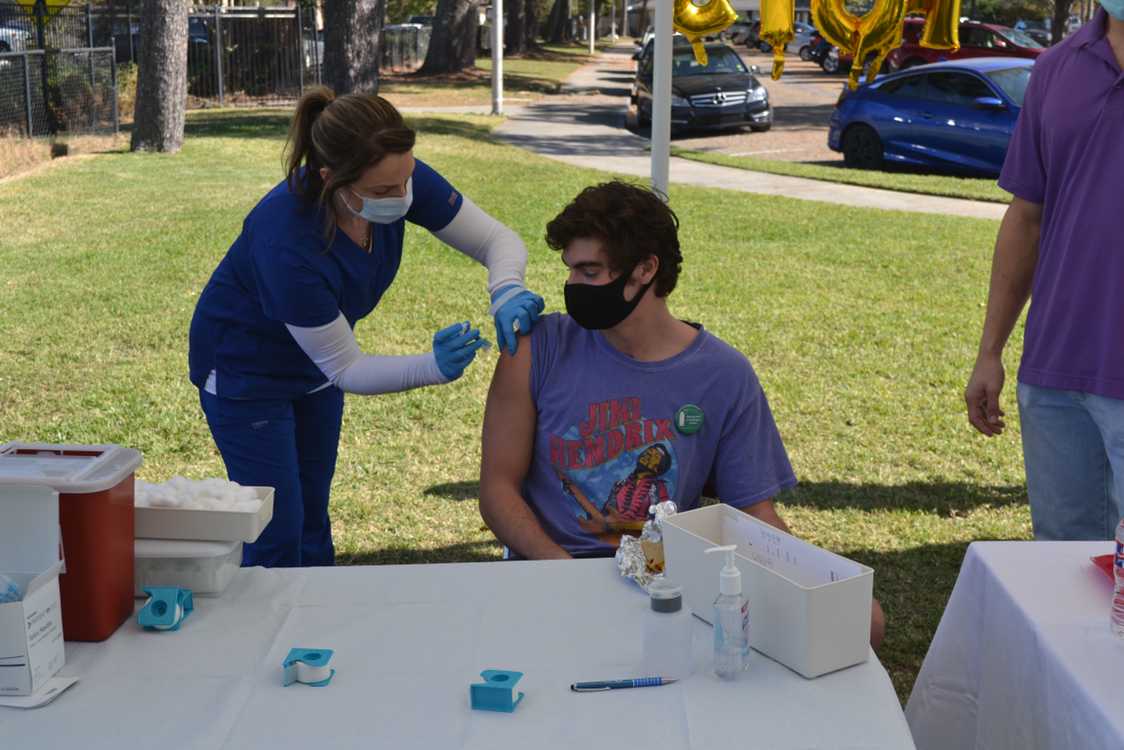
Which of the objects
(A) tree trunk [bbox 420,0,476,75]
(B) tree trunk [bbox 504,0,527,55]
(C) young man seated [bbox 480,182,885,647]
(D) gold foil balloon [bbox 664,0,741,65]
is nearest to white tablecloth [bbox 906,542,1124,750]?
(C) young man seated [bbox 480,182,885,647]

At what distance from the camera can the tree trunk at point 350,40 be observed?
16984mm

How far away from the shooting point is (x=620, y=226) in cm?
284

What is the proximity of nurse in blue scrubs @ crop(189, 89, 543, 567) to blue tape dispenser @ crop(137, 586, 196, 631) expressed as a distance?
766mm

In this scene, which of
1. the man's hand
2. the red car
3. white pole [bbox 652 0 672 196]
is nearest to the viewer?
the man's hand

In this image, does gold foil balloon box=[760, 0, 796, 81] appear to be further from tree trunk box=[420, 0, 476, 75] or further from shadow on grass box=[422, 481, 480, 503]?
tree trunk box=[420, 0, 476, 75]

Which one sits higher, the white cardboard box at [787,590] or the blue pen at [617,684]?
the white cardboard box at [787,590]

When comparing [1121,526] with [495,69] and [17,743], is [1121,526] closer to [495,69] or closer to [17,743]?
[17,743]

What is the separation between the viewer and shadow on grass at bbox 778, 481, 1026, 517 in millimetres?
5074

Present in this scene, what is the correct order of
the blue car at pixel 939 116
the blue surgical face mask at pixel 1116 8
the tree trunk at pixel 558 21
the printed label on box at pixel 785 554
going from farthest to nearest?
the tree trunk at pixel 558 21 → the blue car at pixel 939 116 → the blue surgical face mask at pixel 1116 8 → the printed label on box at pixel 785 554

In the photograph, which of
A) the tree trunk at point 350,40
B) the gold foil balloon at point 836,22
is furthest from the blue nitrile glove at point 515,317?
the tree trunk at point 350,40

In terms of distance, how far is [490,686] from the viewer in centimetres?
195

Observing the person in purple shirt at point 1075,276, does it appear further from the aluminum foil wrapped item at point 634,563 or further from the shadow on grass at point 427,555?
the shadow on grass at point 427,555

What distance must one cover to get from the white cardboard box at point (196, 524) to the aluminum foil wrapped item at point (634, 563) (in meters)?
0.66

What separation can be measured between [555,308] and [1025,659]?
581cm
